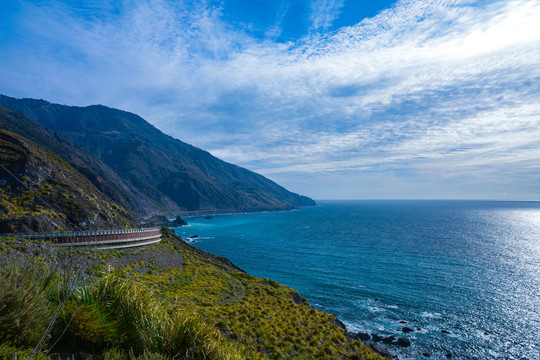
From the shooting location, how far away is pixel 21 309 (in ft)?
23.7

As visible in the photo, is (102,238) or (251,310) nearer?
(251,310)

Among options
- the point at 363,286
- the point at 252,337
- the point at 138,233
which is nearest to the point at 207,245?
the point at 138,233

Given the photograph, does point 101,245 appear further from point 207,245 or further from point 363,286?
point 207,245

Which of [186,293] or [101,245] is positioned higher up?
[101,245]

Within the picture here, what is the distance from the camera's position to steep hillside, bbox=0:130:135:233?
36969 mm

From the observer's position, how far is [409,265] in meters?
65.2

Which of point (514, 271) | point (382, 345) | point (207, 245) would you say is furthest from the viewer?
point (207, 245)

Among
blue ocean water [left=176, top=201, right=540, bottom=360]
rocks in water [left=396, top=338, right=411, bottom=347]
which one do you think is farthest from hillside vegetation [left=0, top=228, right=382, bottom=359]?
blue ocean water [left=176, top=201, right=540, bottom=360]

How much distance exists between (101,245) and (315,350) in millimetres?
31337

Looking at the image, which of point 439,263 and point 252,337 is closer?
point 252,337

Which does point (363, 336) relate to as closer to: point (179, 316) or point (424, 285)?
point (424, 285)

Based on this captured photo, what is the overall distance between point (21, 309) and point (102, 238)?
3396 cm

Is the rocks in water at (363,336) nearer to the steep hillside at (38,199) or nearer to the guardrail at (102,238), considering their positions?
the guardrail at (102,238)

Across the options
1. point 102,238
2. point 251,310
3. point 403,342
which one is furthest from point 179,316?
point 102,238
